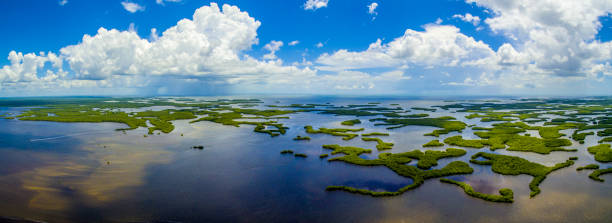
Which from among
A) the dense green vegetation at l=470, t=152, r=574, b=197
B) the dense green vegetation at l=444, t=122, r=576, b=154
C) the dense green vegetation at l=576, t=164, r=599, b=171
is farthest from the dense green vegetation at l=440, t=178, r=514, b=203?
the dense green vegetation at l=444, t=122, r=576, b=154

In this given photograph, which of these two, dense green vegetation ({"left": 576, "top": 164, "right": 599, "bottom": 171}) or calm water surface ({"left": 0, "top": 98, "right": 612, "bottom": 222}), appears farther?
dense green vegetation ({"left": 576, "top": 164, "right": 599, "bottom": 171})

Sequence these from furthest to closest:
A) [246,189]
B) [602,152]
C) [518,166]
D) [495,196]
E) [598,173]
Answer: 1. [602,152]
2. [518,166]
3. [598,173]
4. [246,189]
5. [495,196]

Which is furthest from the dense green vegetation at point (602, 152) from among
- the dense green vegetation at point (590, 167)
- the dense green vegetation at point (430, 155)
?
the dense green vegetation at point (430, 155)

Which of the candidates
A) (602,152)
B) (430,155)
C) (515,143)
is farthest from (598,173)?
(430,155)

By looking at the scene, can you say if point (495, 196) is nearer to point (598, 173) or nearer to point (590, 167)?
point (598, 173)

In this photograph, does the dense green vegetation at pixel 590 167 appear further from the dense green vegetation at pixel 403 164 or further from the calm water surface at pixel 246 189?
the dense green vegetation at pixel 403 164

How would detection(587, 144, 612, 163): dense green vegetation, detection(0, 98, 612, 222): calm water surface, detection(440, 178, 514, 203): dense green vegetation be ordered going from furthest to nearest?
detection(587, 144, 612, 163): dense green vegetation, detection(440, 178, 514, 203): dense green vegetation, detection(0, 98, 612, 222): calm water surface

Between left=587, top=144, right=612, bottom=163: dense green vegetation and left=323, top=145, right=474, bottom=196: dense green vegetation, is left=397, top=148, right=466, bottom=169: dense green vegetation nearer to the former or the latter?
left=323, top=145, right=474, bottom=196: dense green vegetation

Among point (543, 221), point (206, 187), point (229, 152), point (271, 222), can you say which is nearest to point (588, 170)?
point (543, 221)
